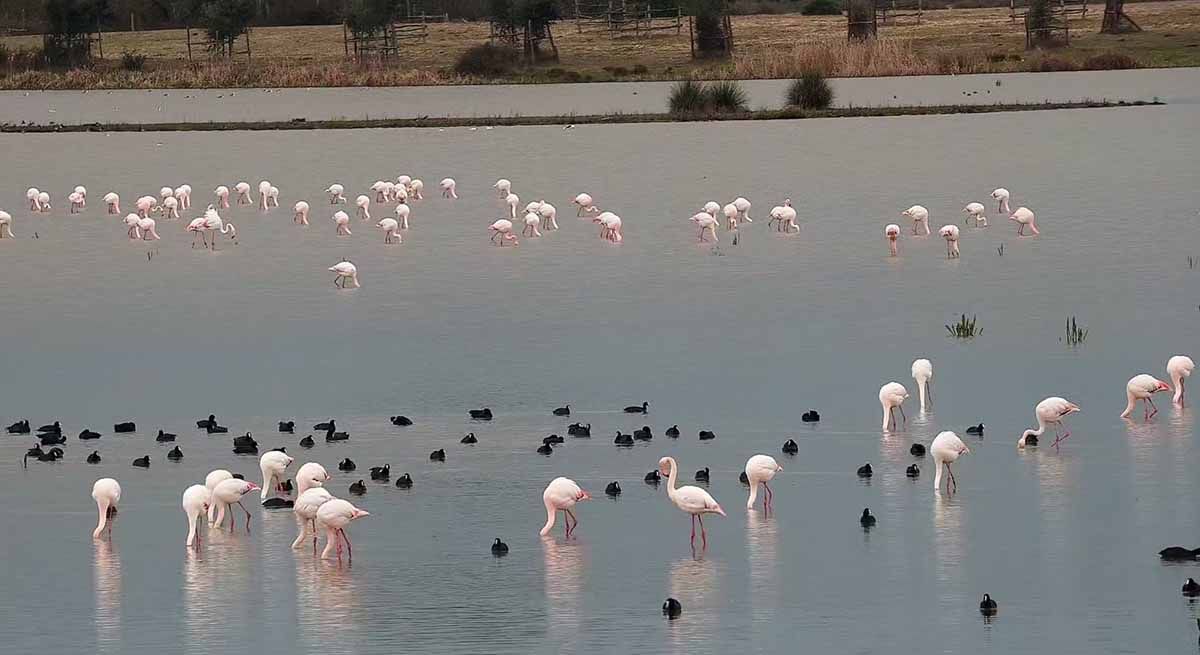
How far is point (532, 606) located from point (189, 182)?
2842cm

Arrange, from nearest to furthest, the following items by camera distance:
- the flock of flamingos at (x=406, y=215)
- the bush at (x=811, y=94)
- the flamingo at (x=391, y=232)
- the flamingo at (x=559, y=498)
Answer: the flamingo at (x=559, y=498) < the flock of flamingos at (x=406, y=215) < the flamingo at (x=391, y=232) < the bush at (x=811, y=94)

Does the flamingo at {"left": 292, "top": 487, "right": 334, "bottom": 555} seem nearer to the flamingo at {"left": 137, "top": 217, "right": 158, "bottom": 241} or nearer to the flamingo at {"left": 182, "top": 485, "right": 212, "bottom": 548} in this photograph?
the flamingo at {"left": 182, "top": 485, "right": 212, "bottom": 548}

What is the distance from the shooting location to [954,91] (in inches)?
2227

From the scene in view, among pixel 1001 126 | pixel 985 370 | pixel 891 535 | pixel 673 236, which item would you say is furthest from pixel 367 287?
pixel 1001 126

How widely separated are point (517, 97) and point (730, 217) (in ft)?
106

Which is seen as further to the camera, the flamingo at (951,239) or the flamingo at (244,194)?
Result: the flamingo at (244,194)

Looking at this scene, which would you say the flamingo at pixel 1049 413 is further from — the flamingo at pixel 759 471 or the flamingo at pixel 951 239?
the flamingo at pixel 951 239

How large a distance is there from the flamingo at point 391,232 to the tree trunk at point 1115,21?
178 feet

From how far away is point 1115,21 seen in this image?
257 feet

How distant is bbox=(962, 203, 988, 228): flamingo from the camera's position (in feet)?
94.5

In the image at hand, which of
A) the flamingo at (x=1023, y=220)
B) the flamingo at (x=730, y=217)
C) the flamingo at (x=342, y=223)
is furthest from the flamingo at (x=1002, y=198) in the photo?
the flamingo at (x=342, y=223)

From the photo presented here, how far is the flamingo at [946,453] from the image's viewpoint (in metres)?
13.0

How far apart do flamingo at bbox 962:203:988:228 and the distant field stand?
3097 cm

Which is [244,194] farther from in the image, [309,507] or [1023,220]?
[309,507]
